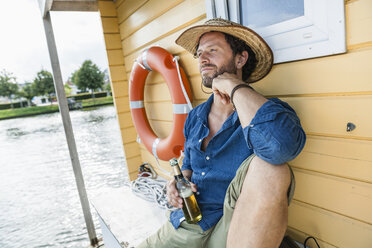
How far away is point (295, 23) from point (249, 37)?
182 millimetres

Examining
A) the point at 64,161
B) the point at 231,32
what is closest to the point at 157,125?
the point at 231,32

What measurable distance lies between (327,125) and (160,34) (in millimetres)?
1376

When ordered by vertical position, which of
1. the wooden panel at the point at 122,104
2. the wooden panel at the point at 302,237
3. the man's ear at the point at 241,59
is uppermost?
the man's ear at the point at 241,59

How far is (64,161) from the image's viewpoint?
586cm

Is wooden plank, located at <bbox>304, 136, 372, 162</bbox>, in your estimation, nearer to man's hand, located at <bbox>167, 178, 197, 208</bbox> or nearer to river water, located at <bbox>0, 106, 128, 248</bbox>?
man's hand, located at <bbox>167, 178, 197, 208</bbox>

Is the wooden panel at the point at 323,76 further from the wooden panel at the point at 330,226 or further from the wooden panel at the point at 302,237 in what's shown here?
the wooden panel at the point at 302,237

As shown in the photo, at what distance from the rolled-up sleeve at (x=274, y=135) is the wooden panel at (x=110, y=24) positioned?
2.17m

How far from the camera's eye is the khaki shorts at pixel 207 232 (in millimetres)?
814

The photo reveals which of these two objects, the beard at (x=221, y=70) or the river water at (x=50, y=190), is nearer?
the beard at (x=221, y=70)

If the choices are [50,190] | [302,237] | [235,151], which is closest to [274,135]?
[235,151]

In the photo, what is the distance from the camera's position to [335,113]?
2.88ft

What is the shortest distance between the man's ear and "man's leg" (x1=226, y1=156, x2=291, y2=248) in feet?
1.66

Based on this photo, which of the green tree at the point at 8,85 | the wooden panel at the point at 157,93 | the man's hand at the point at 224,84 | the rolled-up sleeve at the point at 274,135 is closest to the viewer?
the rolled-up sleeve at the point at 274,135

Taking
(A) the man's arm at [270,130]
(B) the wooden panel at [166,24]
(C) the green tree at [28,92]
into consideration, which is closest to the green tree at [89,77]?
(C) the green tree at [28,92]
